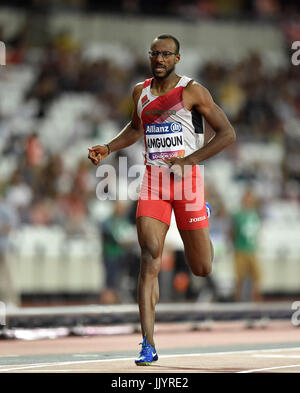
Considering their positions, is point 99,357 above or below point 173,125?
below

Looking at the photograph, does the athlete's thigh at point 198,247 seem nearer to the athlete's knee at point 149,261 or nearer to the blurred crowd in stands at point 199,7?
the athlete's knee at point 149,261

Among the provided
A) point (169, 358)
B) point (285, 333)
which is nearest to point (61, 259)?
point (285, 333)

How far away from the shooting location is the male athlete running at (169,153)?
850 centimetres

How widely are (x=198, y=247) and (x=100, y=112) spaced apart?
1551 centimetres

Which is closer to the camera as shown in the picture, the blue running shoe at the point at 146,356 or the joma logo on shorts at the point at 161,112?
the blue running shoe at the point at 146,356

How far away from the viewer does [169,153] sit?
860cm

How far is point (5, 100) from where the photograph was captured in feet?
76.5

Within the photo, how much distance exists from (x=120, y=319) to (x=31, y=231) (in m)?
4.74

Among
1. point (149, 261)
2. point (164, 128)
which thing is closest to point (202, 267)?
point (149, 261)

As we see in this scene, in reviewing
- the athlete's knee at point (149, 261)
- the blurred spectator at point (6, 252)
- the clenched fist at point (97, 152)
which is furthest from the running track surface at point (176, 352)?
the blurred spectator at point (6, 252)

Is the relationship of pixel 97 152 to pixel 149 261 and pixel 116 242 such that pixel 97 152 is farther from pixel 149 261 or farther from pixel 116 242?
pixel 116 242

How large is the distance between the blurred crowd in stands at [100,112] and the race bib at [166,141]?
29.0ft
